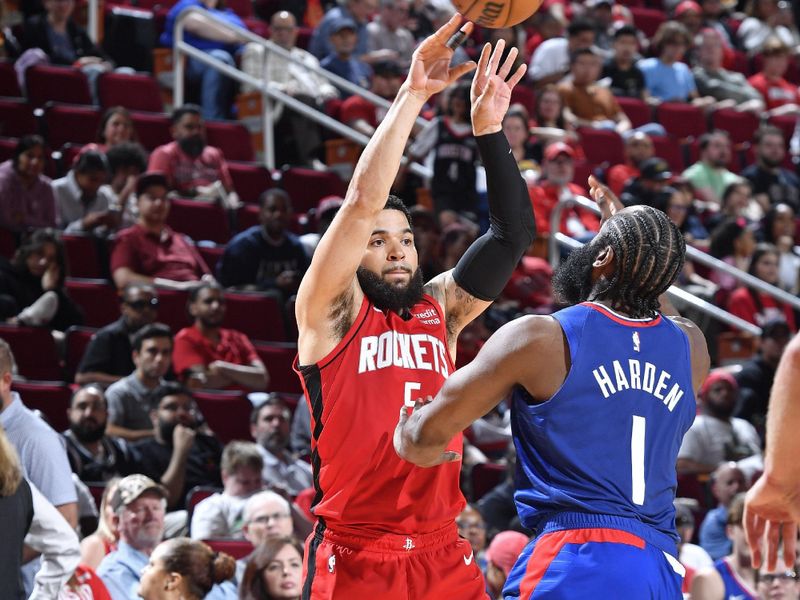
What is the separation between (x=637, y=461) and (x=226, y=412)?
5344mm

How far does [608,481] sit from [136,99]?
27.3ft

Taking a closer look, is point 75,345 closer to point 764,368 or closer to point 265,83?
point 265,83

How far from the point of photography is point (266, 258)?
380 inches

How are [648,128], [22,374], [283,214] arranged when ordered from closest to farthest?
[22,374], [283,214], [648,128]

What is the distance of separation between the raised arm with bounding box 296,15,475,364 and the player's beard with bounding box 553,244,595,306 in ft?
2.16

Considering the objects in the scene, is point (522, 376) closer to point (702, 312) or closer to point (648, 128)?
point (702, 312)

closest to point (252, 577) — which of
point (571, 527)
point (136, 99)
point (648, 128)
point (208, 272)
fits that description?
point (571, 527)

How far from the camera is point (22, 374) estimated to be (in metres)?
8.55

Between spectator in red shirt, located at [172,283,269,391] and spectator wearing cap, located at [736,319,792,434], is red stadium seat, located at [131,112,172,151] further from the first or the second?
spectator wearing cap, located at [736,319,792,434]

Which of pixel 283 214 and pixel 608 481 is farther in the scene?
pixel 283 214

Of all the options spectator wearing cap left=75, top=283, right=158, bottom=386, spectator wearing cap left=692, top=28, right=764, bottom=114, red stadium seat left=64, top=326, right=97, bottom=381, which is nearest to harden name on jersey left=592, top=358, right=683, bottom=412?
spectator wearing cap left=75, top=283, right=158, bottom=386

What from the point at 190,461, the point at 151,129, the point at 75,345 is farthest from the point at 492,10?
the point at 151,129

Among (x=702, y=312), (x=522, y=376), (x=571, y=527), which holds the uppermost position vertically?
(x=522, y=376)

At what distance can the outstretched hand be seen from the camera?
4156 mm
